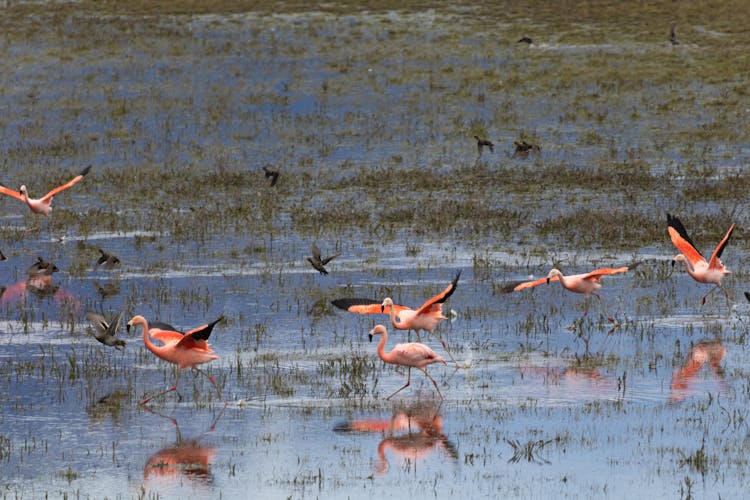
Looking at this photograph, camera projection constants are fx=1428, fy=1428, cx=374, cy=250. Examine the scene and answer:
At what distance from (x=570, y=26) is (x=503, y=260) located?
25105mm

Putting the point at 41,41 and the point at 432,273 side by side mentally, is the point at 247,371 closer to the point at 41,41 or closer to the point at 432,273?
the point at 432,273

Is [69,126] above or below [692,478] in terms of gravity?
below

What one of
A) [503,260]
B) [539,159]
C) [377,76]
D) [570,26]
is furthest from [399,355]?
[570,26]

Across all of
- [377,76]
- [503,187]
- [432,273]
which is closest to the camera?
[432,273]

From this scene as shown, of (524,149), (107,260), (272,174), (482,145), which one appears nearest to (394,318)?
(107,260)

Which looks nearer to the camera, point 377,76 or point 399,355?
point 399,355

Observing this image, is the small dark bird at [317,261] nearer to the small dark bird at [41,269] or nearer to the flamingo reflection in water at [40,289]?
the flamingo reflection in water at [40,289]

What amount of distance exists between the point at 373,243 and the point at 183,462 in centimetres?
1054

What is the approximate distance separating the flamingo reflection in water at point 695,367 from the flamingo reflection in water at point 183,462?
3.90m

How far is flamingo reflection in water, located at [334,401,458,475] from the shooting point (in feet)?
33.8

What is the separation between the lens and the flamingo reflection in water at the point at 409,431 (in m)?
10.3

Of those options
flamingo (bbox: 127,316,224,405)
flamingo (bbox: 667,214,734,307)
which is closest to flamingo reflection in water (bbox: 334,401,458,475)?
flamingo (bbox: 127,316,224,405)

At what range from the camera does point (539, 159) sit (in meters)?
27.8

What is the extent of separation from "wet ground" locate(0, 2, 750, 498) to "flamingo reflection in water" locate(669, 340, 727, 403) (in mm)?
41
